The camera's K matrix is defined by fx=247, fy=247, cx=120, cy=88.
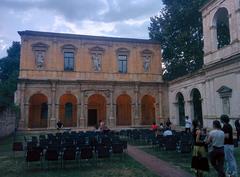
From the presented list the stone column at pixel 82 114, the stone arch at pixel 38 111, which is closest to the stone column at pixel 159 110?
the stone column at pixel 82 114

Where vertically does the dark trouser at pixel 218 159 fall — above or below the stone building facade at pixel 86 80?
below

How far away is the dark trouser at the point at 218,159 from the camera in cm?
734

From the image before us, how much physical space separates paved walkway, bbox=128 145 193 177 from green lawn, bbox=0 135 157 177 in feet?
1.21

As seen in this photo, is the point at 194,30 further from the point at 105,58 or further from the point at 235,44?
the point at 235,44

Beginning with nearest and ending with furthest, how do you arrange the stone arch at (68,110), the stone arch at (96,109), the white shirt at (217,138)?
the white shirt at (217,138) < the stone arch at (68,110) < the stone arch at (96,109)

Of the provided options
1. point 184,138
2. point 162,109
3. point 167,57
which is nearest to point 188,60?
point 167,57

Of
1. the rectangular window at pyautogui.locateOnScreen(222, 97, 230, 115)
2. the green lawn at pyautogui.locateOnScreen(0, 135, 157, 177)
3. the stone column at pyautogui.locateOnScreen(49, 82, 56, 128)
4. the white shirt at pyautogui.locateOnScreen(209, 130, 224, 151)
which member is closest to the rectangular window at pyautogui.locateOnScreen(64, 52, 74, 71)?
the stone column at pyautogui.locateOnScreen(49, 82, 56, 128)

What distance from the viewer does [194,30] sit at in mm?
36219

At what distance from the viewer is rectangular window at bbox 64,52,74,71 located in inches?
1255

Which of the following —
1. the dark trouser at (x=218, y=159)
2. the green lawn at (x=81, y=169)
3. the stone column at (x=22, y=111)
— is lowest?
the green lawn at (x=81, y=169)

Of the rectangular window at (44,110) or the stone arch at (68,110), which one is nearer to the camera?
the rectangular window at (44,110)

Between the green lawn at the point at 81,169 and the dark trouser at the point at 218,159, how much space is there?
2.37m

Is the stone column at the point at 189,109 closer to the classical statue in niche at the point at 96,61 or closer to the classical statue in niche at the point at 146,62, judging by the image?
the classical statue in niche at the point at 146,62

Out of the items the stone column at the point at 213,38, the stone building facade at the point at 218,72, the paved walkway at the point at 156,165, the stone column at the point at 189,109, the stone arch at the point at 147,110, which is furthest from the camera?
the stone arch at the point at 147,110
